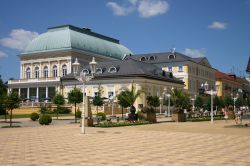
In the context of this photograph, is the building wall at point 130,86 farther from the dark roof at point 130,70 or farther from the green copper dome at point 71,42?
the green copper dome at point 71,42

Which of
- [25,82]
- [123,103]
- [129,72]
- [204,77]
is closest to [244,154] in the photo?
[123,103]

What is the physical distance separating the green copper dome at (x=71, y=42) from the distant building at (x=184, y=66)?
389 inches

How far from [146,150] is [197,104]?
2335 inches

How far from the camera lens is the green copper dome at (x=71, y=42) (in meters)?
95.9

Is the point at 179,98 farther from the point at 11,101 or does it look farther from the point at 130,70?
the point at 130,70

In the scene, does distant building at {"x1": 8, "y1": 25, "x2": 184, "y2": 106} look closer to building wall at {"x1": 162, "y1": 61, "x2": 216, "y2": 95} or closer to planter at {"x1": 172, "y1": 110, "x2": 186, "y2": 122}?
building wall at {"x1": 162, "y1": 61, "x2": 216, "y2": 95}

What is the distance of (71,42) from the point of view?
9481 centimetres

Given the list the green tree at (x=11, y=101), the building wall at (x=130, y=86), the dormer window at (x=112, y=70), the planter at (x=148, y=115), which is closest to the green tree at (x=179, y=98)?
the planter at (x=148, y=115)

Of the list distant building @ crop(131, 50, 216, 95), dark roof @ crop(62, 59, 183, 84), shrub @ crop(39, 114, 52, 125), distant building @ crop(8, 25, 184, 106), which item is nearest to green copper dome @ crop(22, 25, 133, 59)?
distant building @ crop(8, 25, 184, 106)

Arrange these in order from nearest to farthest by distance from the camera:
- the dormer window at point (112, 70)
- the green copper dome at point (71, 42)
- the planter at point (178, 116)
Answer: the planter at point (178, 116) < the dormer window at point (112, 70) < the green copper dome at point (71, 42)

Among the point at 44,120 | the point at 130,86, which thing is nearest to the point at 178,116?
the point at 44,120

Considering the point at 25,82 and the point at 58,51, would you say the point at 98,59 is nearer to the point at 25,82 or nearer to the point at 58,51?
the point at 58,51

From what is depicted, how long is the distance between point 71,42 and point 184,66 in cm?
2832

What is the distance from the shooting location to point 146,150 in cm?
1455
